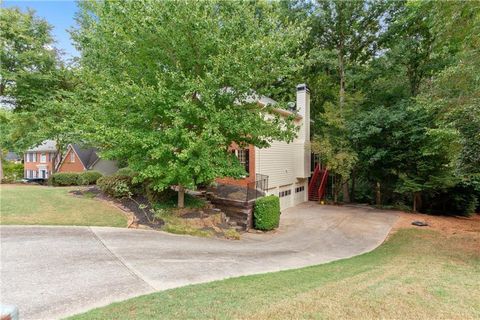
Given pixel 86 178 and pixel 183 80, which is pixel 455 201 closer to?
pixel 183 80

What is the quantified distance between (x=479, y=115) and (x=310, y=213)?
393 inches

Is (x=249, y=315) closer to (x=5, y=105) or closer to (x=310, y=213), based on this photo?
(x=310, y=213)

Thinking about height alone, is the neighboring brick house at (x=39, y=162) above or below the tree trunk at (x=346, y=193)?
above

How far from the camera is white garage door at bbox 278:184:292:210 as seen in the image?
17.8 metres

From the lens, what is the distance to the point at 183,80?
30.5 ft

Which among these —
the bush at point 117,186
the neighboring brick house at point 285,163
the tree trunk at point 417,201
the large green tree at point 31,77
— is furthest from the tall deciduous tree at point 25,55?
the tree trunk at point 417,201

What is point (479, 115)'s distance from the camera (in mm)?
8516

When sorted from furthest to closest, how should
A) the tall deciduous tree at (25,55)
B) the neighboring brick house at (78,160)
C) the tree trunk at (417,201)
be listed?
1. the neighboring brick house at (78,160)
2. the tree trunk at (417,201)
3. the tall deciduous tree at (25,55)

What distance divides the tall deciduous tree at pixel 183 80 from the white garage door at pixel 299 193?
31.9 ft

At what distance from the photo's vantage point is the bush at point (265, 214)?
1269cm

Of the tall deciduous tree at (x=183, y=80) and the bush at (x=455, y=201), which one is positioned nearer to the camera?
the tall deciduous tree at (x=183, y=80)

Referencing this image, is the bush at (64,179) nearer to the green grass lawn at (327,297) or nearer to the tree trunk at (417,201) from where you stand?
the green grass lawn at (327,297)

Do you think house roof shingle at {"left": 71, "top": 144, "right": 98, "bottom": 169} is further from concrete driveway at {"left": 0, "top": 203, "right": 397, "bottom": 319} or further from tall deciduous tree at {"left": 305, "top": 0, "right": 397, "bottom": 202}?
concrete driveway at {"left": 0, "top": 203, "right": 397, "bottom": 319}

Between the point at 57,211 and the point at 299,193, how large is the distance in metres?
15.1
